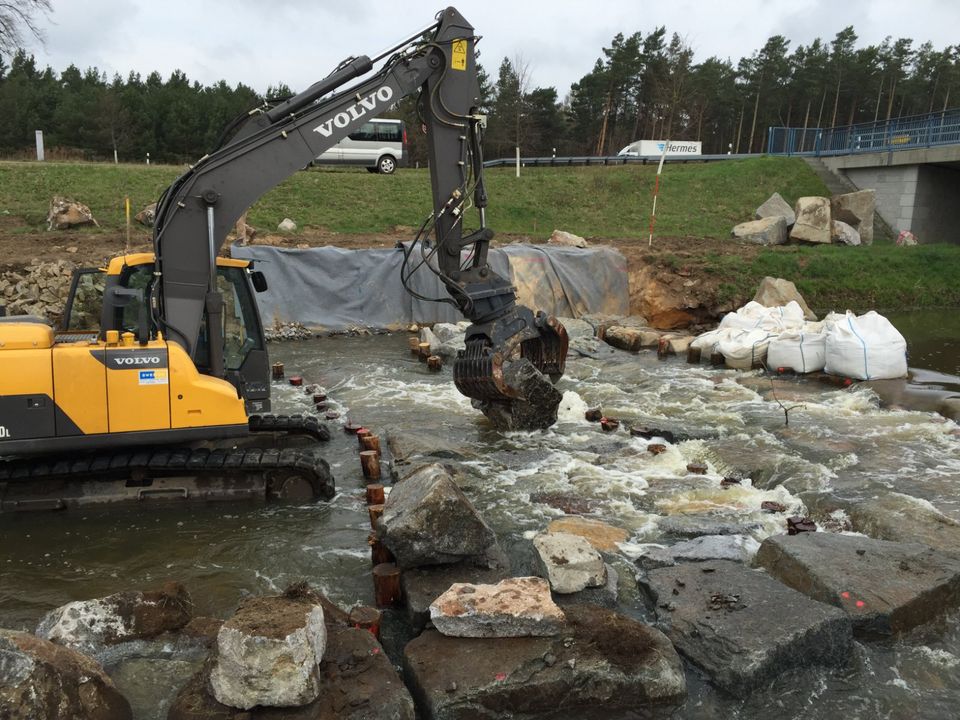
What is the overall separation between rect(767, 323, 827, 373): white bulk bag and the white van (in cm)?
1903

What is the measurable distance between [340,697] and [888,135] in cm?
2841

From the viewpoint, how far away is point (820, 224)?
21.9m

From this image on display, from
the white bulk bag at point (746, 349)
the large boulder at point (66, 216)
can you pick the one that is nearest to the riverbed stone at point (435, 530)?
the white bulk bag at point (746, 349)

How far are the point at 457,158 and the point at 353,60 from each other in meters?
1.44

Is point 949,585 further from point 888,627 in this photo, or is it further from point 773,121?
point 773,121

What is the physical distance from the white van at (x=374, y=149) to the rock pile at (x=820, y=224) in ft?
42.9

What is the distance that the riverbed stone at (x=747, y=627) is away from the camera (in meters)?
4.08

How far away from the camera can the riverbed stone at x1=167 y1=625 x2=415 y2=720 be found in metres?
3.41

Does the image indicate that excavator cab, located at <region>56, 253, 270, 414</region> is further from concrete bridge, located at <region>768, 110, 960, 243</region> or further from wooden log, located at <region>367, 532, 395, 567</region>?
concrete bridge, located at <region>768, 110, 960, 243</region>

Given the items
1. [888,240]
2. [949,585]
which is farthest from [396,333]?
[888,240]

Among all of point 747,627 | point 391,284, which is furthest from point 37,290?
point 747,627

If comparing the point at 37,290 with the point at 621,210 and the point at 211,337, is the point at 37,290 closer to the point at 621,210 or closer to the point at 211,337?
the point at 211,337

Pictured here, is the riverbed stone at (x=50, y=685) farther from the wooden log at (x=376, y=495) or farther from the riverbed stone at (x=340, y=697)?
the wooden log at (x=376, y=495)

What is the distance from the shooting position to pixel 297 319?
15.5 metres
